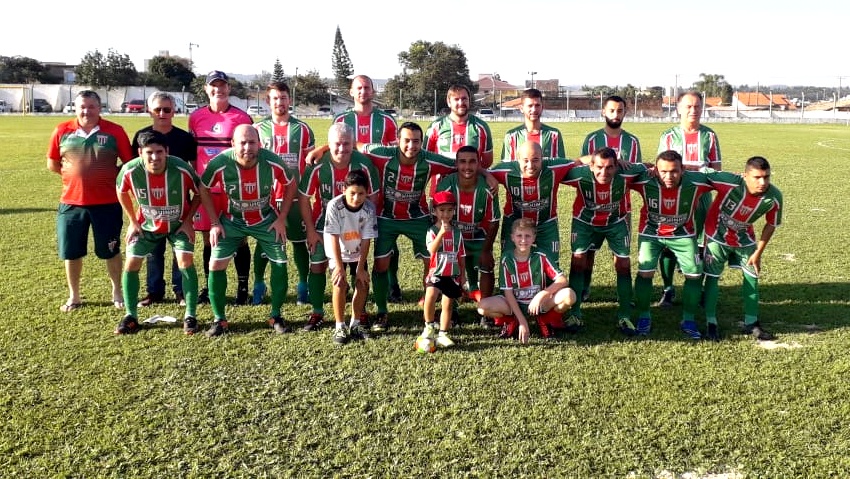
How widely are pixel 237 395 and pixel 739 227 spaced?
3.85 meters

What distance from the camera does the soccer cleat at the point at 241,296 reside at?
5.75 m

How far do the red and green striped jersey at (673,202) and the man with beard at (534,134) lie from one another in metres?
0.78

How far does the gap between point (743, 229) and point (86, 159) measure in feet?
17.2

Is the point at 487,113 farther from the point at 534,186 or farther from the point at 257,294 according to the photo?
→ the point at 534,186

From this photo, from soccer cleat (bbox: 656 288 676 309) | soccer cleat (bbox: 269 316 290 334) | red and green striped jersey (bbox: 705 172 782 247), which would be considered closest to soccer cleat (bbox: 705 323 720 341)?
red and green striped jersey (bbox: 705 172 782 247)

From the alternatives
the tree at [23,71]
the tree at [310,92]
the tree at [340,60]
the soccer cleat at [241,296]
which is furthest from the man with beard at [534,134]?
the tree at [340,60]

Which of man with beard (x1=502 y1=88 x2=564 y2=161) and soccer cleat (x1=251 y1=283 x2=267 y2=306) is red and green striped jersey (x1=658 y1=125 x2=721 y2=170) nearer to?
man with beard (x1=502 y1=88 x2=564 y2=161)

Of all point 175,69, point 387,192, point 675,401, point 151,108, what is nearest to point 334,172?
point 387,192

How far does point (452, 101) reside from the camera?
18.5 ft

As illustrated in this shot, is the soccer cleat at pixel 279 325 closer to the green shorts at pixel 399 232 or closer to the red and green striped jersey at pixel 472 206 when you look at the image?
the green shorts at pixel 399 232

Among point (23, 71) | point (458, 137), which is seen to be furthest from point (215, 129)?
point (23, 71)

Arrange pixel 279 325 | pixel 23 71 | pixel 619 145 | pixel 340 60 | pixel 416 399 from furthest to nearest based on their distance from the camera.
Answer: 1. pixel 340 60
2. pixel 23 71
3. pixel 619 145
4. pixel 279 325
5. pixel 416 399

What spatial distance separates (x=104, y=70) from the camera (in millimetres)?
63031

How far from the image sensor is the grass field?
319 cm
